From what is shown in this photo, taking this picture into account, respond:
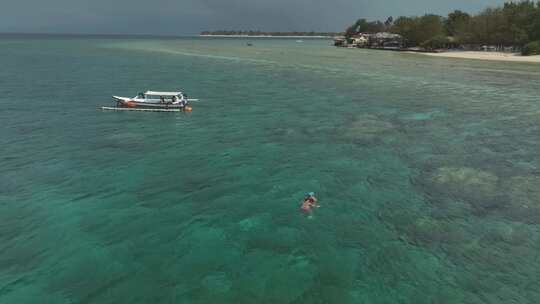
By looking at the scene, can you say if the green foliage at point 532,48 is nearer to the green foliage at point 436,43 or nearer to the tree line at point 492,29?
the tree line at point 492,29

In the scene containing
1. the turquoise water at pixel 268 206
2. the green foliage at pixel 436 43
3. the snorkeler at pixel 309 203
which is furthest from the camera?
the green foliage at pixel 436 43

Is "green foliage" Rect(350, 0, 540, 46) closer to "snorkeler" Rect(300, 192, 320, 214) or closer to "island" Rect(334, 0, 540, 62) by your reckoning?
"island" Rect(334, 0, 540, 62)

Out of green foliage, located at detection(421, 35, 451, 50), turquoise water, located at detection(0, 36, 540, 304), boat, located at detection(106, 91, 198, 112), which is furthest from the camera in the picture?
green foliage, located at detection(421, 35, 451, 50)

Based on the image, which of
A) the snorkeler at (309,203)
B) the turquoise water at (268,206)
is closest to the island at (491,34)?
the turquoise water at (268,206)

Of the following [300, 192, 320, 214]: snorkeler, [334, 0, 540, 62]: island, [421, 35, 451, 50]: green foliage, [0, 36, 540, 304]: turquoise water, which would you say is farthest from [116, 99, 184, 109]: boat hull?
[421, 35, 451, 50]: green foliage

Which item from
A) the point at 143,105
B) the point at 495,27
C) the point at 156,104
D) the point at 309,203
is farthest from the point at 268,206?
the point at 495,27

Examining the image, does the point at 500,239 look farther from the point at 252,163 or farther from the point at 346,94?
the point at 346,94
